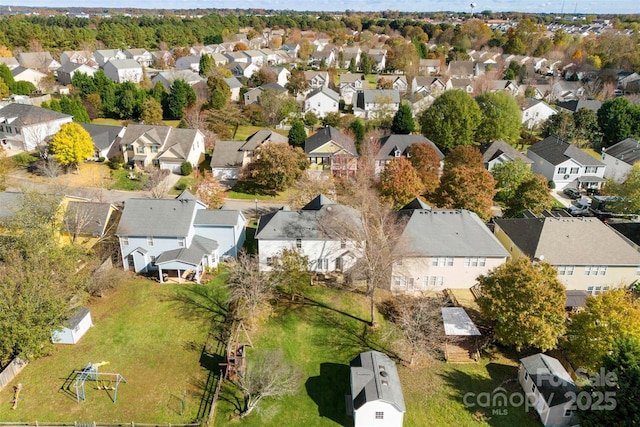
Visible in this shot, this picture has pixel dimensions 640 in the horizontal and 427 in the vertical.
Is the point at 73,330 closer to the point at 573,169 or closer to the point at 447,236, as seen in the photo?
the point at 447,236

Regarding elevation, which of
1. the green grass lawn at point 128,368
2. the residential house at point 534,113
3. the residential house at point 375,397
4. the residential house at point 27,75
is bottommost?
the green grass lawn at point 128,368

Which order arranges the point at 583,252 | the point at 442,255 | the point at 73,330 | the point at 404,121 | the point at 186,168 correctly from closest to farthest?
the point at 73,330, the point at 442,255, the point at 583,252, the point at 186,168, the point at 404,121

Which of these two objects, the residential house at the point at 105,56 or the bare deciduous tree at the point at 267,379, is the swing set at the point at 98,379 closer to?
the bare deciduous tree at the point at 267,379

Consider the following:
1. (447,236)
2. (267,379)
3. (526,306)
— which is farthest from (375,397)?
(447,236)

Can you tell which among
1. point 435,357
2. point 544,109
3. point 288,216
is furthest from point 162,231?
point 544,109

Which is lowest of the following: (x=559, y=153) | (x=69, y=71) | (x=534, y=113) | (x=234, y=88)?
(x=559, y=153)

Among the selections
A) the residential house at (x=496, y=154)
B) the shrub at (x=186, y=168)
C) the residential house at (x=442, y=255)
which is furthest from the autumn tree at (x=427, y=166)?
the shrub at (x=186, y=168)

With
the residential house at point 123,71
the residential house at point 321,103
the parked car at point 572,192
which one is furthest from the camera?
the residential house at point 123,71
